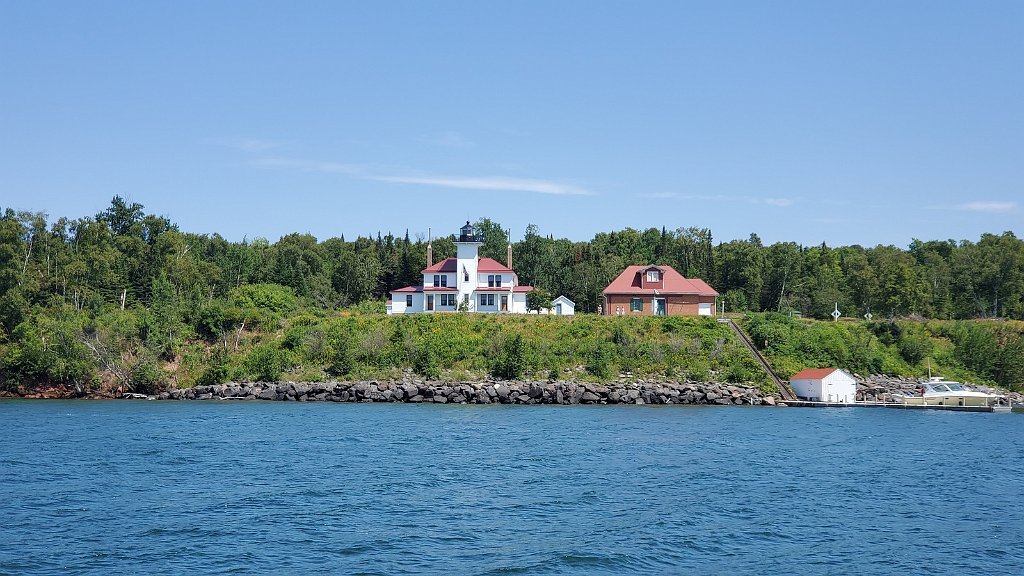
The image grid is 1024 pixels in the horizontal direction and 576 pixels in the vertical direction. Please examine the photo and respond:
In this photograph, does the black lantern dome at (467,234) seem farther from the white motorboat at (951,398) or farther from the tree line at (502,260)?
the white motorboat at (951,398)

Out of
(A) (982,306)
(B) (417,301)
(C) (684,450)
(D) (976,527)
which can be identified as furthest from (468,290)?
(D) (976,527)

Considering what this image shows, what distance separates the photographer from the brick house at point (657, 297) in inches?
2670

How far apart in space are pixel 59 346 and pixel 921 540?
169 ft

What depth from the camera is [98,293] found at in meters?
66.9

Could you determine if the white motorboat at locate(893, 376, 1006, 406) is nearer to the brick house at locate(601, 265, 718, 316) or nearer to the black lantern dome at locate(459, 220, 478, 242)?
the brick house at locate(601, 265, 718, 316)

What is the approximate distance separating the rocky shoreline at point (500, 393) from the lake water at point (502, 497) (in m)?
10.6

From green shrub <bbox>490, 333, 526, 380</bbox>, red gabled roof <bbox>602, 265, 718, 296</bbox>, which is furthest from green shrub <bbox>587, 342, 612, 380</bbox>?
red gabled roof <bbox>602, 265, 718, 296</bbox>

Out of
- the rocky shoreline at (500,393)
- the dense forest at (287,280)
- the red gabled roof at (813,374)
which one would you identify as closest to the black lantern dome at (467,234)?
the dense forest at (287,280)

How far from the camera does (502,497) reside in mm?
24203

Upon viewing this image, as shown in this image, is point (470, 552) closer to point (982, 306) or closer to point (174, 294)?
point (174, 294)

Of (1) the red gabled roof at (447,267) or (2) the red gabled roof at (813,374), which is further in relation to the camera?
(1) the red gabled roof at (447,267)

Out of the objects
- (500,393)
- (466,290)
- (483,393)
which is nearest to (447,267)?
(466,290)

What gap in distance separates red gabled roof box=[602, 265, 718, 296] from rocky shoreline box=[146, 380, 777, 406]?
588 inches

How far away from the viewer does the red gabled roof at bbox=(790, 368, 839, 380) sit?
52750 mm
